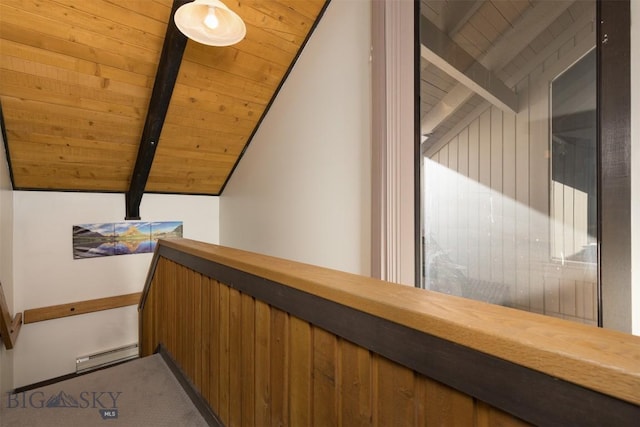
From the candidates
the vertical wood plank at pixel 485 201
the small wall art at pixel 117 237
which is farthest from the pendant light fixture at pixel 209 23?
the small wall art at pixel 117 237

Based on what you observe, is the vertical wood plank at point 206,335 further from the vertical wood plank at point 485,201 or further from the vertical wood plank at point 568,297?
the vertical wood plank at point 568,297

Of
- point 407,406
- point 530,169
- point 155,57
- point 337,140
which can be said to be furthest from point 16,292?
point 530,169

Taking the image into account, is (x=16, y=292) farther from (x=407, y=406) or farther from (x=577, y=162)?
Answer: (x=577, y=162)

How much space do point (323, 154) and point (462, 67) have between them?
108cm

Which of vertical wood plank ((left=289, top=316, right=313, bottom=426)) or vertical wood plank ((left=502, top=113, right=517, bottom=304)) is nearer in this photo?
vertical wood plank ((left=289, top=316, right=313, bottom=426))

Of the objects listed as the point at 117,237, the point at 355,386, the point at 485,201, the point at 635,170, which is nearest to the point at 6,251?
the point at 117,237

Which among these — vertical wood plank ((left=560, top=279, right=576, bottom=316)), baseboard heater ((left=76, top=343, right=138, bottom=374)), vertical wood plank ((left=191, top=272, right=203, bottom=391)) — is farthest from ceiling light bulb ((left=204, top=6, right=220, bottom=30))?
baseboard heater ((left=76, top=343, right=138, bottom=374))

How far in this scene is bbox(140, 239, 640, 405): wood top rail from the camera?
0.34m

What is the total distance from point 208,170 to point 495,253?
122 inches

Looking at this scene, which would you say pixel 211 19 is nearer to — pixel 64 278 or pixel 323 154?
pixel 323 154

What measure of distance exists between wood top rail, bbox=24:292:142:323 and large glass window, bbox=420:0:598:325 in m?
3.34

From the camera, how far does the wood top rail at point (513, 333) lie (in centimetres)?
34

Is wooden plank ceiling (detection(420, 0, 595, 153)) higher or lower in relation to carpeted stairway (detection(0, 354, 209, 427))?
higher

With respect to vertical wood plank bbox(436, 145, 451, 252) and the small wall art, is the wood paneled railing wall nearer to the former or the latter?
vertical wood plank bbox(436, 145, 451, 252)
